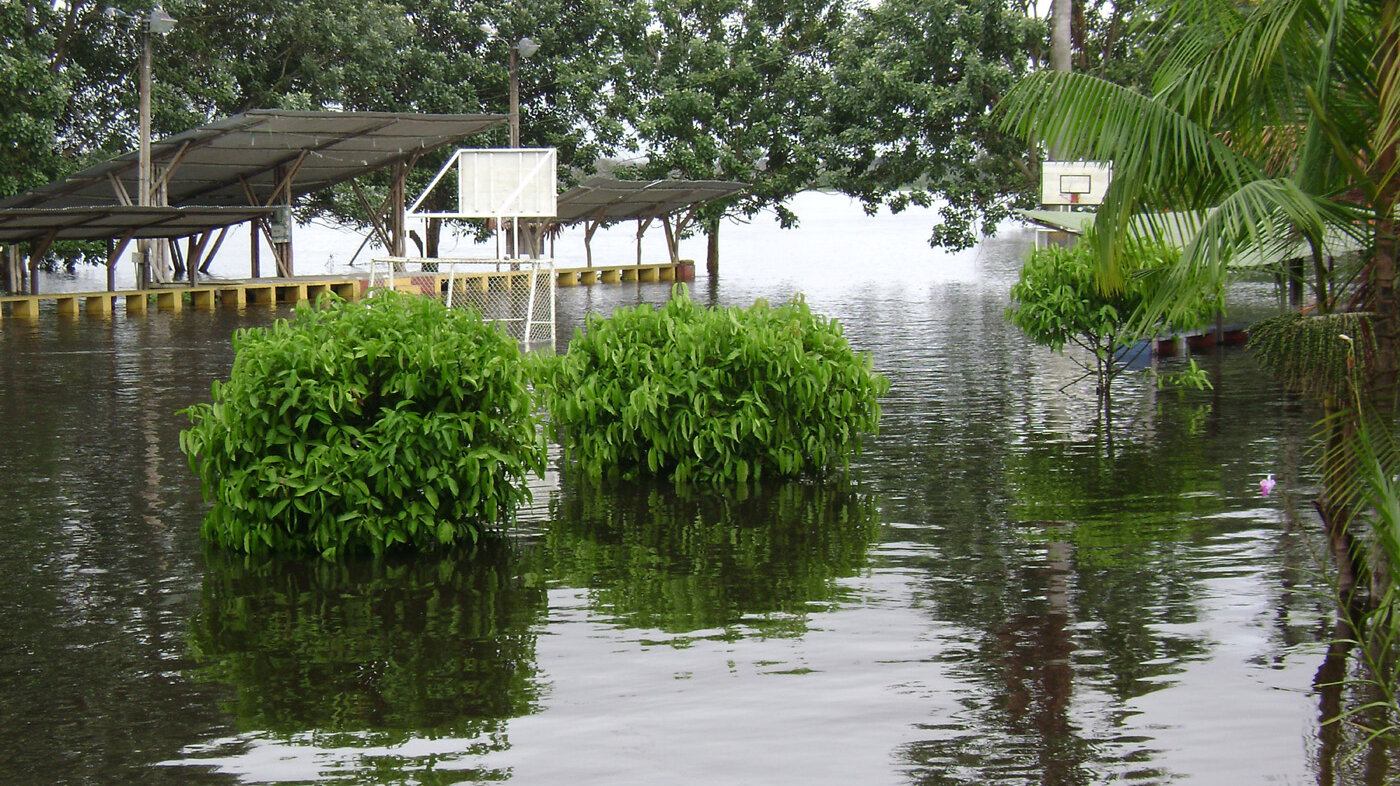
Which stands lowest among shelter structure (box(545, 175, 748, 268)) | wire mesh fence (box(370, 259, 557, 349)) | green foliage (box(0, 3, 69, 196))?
wire mesh fence (box(370, 259, 557, 349))

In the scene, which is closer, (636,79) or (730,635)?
(730,635)

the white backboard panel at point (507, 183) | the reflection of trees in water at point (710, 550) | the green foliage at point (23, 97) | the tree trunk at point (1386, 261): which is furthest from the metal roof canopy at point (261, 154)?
the tree trunk at point (1386, 261)

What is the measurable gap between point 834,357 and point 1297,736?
509 cm

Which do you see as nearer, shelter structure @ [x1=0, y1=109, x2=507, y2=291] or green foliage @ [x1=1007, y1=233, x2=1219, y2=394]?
green foliage @ [x1=1007, y1=233, x2=1219, y2=394]

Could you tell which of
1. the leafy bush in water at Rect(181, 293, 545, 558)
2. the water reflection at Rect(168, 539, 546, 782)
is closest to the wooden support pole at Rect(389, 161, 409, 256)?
the leafy bush in water at Rect(181, 293, 545, 558)

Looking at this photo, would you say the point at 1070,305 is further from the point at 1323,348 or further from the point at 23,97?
the point at 23,97

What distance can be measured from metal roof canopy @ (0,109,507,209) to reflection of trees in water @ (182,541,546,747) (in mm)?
20658

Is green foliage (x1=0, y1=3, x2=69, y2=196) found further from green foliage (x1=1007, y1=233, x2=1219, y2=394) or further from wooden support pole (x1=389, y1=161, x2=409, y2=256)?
green foliage (x1=1007, y1=233, x2=1219, y2=394)

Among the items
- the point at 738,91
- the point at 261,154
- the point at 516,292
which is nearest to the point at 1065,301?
the point at 516,292

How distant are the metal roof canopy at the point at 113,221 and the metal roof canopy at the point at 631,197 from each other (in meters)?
7.69

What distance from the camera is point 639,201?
3869 centimetres

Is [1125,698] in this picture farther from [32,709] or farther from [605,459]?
[605,459]

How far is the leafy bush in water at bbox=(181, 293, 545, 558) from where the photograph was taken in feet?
25.3

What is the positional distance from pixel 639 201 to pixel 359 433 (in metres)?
31.3
